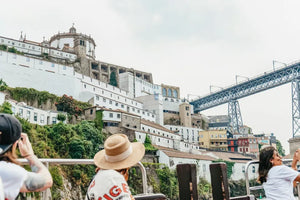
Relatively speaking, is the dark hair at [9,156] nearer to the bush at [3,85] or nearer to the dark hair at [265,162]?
the dark hair at [265,162]

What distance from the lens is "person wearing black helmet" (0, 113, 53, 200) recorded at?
187cm

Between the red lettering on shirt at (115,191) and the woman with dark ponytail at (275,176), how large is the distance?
183 cm

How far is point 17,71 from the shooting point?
1534 inches

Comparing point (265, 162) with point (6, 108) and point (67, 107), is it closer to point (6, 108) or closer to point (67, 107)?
point (6, 108)

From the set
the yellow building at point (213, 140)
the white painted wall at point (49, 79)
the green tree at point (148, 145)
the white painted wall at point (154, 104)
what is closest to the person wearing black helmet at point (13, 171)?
the green tree at point (148, 145)

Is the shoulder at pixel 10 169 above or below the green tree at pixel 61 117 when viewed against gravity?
below

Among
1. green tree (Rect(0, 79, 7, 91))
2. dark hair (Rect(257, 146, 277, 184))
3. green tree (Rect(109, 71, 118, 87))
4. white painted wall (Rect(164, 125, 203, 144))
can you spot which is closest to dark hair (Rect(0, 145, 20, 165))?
dark hair (Rect(257, 146, 277, 184))

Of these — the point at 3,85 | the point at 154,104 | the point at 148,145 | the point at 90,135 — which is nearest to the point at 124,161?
the point at 90,135

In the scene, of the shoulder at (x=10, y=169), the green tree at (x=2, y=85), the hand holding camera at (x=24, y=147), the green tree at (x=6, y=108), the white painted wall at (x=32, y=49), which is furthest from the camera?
the white painted wall at (x=32, y=49)

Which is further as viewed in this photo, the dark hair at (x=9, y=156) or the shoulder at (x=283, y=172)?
the shoulder at (x=283, y=172)

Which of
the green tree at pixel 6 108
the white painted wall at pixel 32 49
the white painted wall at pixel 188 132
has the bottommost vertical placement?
the white painted wall at pixel 188 132

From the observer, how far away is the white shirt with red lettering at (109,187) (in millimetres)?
2160

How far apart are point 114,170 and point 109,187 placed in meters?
0.15

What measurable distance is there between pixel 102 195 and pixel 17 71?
40.4 m
